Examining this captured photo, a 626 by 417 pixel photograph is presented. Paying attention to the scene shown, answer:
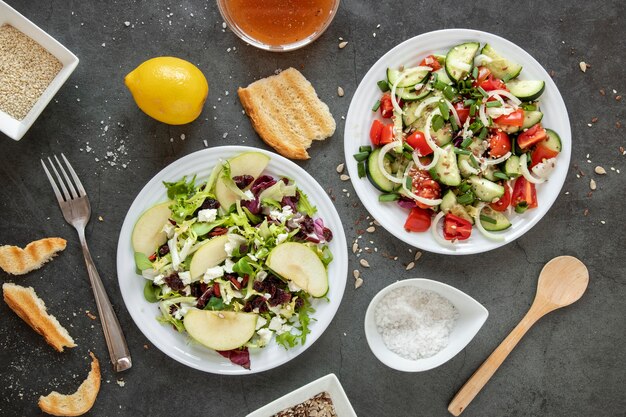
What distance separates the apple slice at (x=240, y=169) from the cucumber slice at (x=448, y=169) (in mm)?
648

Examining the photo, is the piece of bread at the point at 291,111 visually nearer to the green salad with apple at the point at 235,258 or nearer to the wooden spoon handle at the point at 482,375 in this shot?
the green salad with apple at the point at 235,258

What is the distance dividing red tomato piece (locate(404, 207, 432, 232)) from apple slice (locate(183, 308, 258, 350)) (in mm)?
709

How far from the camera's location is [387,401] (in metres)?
2.26

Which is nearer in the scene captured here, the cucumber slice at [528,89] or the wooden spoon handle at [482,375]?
the cucumber slice at [528,89]

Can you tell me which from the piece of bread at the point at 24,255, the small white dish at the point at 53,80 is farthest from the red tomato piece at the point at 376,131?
the piece of bread at the point at 24,255

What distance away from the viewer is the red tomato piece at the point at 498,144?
6.72 ft

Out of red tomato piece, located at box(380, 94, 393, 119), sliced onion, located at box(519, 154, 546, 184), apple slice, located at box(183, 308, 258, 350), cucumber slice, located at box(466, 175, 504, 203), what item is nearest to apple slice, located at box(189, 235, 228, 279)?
apple slice, located at box(183, 308, 258, 350)

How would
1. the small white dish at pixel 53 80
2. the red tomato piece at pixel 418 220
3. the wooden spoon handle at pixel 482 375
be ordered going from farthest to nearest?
the wooden spoon handle at pixel 482 375, the red tomato piece at pixel 418 220, the small white dish at pixel 53 80

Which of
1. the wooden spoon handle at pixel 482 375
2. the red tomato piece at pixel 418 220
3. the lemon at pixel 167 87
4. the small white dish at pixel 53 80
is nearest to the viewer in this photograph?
the lemon at pixel 167 87

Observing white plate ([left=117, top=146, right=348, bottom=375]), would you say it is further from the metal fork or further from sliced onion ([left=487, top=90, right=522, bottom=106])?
sliced onion ([left=487, top=90, right=522, bottom=106])

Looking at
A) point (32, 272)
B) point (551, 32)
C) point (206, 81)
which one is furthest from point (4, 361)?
point (551, 32)

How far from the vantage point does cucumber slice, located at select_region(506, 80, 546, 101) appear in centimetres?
207

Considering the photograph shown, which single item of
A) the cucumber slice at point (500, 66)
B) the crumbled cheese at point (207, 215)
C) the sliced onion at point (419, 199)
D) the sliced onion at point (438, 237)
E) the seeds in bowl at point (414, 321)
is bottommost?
the seeds in bowl at point (414, 321)

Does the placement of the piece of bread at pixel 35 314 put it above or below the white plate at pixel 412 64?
below
